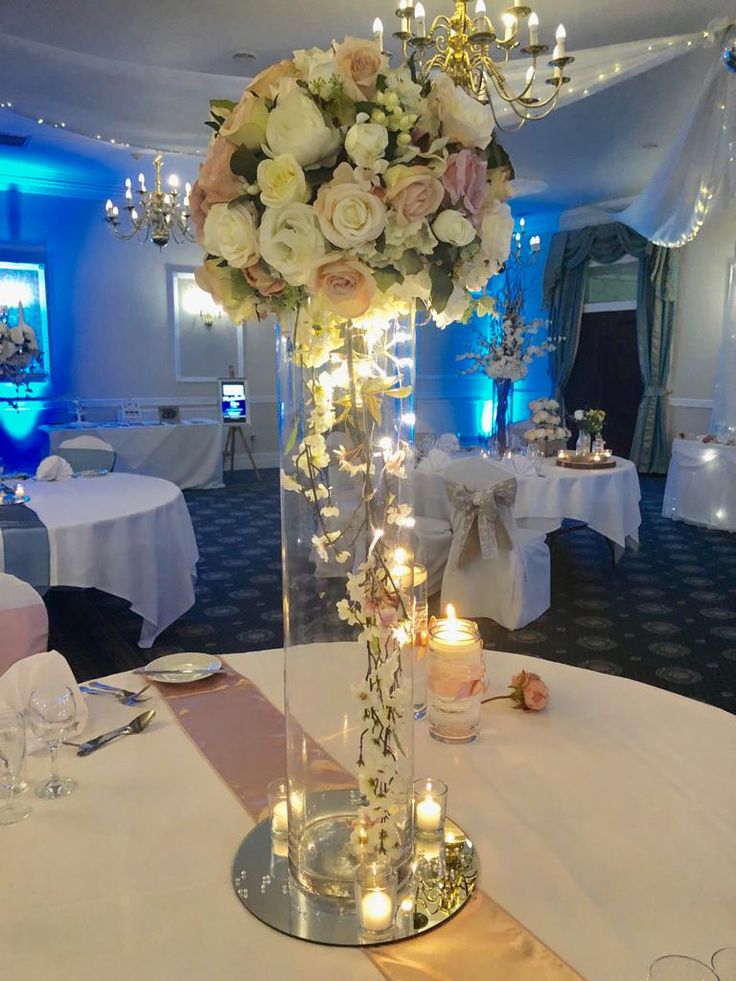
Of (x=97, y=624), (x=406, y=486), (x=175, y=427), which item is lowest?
(x=97, y=624)

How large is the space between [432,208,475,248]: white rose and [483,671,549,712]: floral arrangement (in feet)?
2.87

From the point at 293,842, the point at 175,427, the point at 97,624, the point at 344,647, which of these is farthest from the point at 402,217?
the point at 175,427

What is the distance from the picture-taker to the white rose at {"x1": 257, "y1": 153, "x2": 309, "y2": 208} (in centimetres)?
80

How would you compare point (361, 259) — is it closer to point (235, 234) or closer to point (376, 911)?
point (235, 234)

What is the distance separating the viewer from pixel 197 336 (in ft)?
32.5

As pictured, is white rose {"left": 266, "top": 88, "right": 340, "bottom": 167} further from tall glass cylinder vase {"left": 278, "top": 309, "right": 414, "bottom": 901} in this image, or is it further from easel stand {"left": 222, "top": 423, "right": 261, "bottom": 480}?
easel stand {"left": 222, "top": 423, "right": 261, "bottom": 480}

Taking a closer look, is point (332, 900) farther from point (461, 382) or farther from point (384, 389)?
point (461, 382)

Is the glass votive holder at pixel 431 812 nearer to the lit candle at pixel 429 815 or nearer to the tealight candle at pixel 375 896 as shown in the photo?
the lit candle at pixel 429 815

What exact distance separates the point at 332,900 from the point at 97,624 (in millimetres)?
3808

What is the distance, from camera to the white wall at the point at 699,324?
29.2 ft

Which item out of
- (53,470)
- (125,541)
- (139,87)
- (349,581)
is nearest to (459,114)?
(349,581)

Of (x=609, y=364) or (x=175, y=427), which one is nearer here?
(x=175, y=427)

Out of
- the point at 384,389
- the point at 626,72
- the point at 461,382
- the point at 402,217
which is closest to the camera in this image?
the point at 402,217

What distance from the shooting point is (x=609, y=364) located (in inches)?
413
